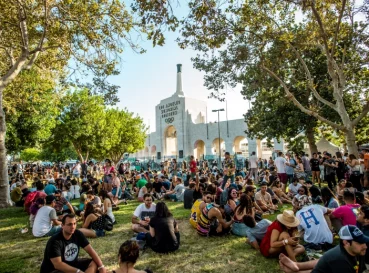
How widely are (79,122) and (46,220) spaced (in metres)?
22.0

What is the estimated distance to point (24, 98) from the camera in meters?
14.4

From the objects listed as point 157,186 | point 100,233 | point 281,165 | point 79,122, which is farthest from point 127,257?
point 79,122

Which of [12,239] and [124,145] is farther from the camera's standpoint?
[124,145]

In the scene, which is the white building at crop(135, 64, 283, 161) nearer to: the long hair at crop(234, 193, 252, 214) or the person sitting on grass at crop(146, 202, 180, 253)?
the long hair at crop(234, 193, 252, 214)

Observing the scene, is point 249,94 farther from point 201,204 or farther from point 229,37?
point 201,204

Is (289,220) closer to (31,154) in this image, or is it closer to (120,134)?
(120,134)

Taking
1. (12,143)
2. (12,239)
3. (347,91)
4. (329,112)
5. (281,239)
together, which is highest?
(347,91)

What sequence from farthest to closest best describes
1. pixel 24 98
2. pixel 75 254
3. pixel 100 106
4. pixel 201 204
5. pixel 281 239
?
pixel 100 106 < pixel 24 98 < pixel 201 204 < pixel 281 239 < pixel 75 254

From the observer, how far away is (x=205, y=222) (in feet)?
19.0

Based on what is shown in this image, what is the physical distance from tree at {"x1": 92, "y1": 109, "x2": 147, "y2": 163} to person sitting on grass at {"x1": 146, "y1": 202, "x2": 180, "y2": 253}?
26343mm

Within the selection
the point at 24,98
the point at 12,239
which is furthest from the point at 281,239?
the point at 24,98

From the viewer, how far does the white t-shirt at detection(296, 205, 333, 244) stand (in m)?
4.54

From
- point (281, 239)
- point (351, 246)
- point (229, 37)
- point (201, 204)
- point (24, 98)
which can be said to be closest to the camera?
point (351, 246)

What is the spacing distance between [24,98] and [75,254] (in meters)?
13.4
